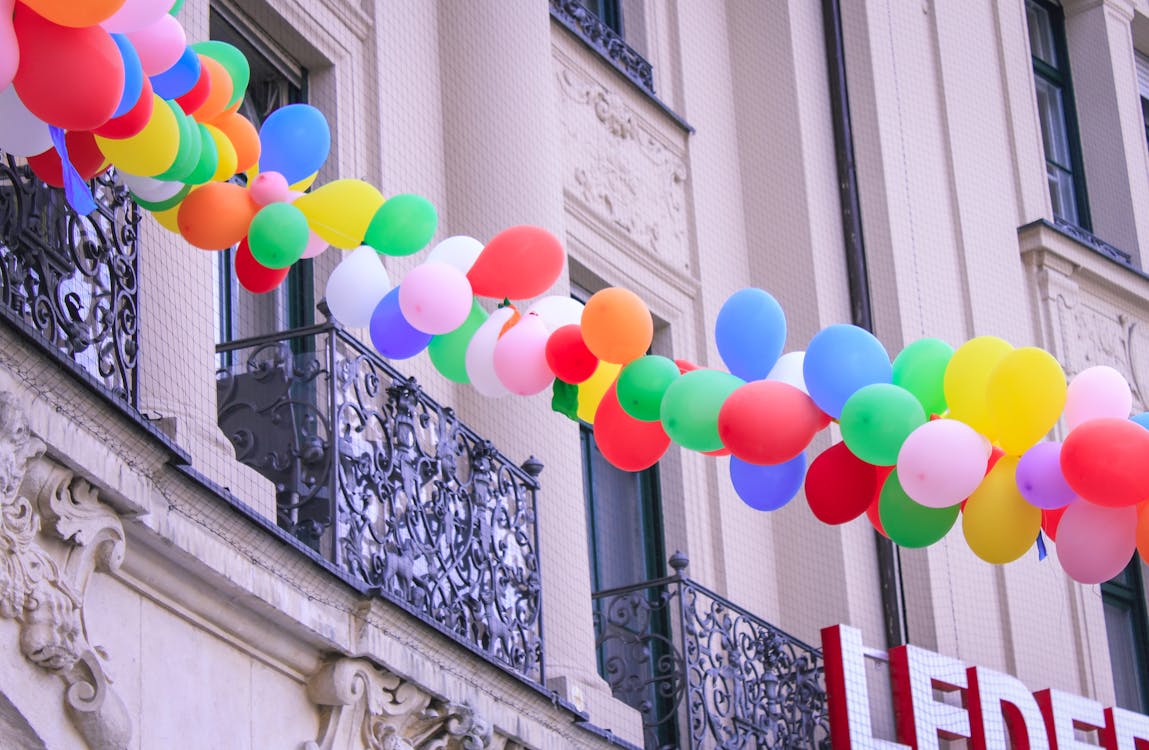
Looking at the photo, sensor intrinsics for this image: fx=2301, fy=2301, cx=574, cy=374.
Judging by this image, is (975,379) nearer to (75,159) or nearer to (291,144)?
(291,144)

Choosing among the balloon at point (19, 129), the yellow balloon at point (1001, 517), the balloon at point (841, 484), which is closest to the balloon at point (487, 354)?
the balloon at point (841, 484)

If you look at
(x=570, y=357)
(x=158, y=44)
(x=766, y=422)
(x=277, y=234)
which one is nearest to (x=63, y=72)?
(x=158, y=44)

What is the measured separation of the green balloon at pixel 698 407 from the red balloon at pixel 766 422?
0.23ft

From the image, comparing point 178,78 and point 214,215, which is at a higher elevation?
point 178,78

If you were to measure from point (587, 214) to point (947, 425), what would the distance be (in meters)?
6.26

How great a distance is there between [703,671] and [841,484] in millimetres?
4731

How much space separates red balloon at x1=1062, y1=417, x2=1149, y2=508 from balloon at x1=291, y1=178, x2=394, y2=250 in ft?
7.47

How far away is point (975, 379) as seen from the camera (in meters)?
6.28

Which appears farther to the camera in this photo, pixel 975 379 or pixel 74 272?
pixel 74 272

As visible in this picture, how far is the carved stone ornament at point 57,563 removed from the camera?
20.9ft

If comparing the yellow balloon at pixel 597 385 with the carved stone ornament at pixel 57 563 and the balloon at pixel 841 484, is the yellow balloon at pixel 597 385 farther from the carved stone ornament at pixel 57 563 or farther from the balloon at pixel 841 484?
the carved stone ornament at pixel 57 563

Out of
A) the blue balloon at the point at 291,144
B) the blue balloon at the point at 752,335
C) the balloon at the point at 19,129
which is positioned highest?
the blue balloon at the point at 291,144

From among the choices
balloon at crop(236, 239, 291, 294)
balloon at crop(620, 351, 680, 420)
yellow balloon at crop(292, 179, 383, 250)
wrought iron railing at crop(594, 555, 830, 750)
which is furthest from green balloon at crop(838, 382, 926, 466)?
wrought iron railing at crop(594, 555, 830, 750)

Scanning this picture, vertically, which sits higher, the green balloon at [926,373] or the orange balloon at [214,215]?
the orange balloon at [214,215]
